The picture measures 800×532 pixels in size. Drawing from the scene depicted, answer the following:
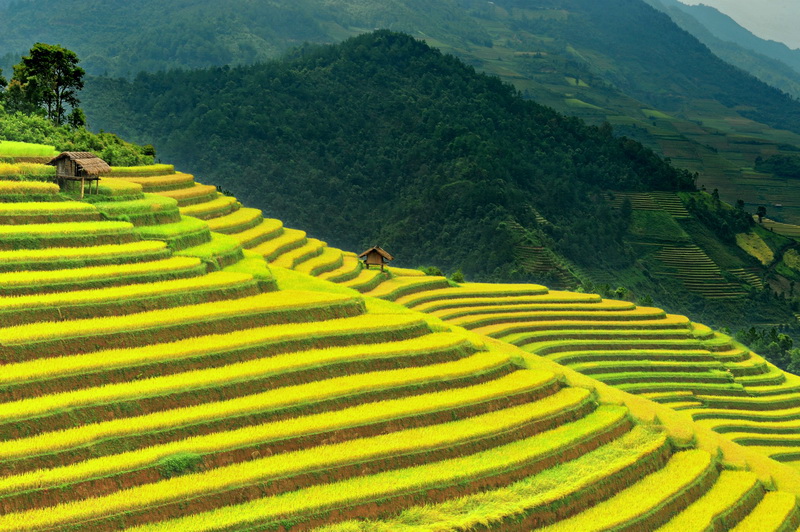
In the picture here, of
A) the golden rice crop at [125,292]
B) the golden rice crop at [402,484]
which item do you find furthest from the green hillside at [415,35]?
the golden rice crop at [402,484]

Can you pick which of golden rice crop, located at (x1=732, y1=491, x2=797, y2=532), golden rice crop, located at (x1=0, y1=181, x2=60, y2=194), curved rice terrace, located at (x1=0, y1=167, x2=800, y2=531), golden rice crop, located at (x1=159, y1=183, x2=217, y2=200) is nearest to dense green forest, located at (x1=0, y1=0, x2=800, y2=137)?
golden rice crop, located at (x1=159, y1=183, x2=217, y2=200)

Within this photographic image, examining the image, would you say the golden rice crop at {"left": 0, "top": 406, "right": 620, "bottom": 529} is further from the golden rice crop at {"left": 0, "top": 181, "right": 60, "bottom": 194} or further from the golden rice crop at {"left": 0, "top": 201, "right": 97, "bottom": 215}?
the golden rice crop at {"left": 0, "top": 181, "right": 60, "bottom": 194}

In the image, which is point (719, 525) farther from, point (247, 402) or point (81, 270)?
point (81, 270)

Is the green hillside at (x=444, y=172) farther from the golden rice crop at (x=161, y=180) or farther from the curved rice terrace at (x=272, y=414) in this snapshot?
the curved rice terrace at (x=272, y=414)

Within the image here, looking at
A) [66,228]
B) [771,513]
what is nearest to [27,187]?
[66,228]

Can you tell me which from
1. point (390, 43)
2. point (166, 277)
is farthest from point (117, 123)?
point (166, 277)

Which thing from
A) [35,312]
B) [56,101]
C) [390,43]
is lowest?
[35,312]

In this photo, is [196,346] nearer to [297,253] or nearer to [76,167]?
[76,167]
